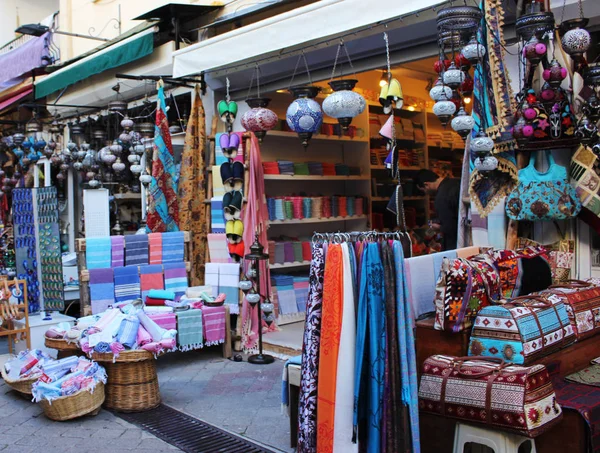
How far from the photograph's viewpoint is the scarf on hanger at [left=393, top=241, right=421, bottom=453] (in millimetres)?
3020

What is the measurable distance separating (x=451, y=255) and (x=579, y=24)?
5.05 feet

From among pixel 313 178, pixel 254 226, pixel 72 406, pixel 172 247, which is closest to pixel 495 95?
pixel 254 226

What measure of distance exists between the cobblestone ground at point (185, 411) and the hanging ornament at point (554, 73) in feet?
8.83

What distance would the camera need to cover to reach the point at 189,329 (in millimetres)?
5828

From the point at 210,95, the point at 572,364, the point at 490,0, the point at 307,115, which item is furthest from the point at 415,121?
the point at 572,364

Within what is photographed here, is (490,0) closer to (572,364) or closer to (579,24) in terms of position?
(579,24)

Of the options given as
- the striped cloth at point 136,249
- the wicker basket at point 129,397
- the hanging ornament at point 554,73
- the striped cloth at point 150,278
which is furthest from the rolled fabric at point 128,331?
the hanging ornament at point 554,73

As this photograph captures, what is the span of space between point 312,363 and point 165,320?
270cm

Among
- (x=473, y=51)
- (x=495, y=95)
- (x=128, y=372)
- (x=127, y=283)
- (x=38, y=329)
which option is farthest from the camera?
(x=127, y=283)

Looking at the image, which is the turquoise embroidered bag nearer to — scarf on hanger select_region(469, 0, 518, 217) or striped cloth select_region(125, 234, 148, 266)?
scarf on hanger select_region(469, 0, 518, 217)

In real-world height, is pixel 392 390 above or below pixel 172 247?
below

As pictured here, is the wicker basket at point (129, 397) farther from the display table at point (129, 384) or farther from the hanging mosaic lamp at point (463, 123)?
the hanging mosaic lamp at point (463, 123)

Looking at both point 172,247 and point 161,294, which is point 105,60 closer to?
point 172,247

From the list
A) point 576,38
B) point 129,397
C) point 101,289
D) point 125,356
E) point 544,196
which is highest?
point 576,38
